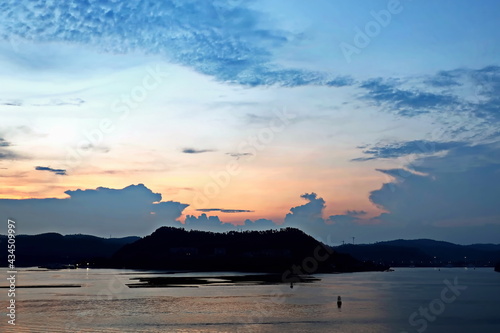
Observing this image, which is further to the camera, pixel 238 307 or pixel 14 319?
pixel 238 307

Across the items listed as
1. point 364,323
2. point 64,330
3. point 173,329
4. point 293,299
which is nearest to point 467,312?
point 364,323

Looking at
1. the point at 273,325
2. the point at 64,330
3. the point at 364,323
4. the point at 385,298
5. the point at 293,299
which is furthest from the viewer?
the point at 385,298

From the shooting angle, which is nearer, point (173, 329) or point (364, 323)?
point (173, 329)

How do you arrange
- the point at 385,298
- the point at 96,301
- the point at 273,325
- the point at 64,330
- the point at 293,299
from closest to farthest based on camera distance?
the point at 64,330 → the point at 273,325 → the point at 96,301 → the point at 293,299 → the point at 385,298

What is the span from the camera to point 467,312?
76125 mm

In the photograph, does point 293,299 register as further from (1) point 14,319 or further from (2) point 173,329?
(1) point 14,319

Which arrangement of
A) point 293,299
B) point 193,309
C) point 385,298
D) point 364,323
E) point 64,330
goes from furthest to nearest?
point 385,298 < point 293,299 < point 193,309 < point 364,323 < point 64,330

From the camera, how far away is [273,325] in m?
59.6

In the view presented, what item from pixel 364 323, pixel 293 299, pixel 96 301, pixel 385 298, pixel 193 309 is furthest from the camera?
pixel 385 298

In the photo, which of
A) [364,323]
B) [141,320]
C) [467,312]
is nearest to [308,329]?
[364,323]

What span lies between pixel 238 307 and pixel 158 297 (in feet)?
71.1

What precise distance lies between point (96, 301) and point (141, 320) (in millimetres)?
25550

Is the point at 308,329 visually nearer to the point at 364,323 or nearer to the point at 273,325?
the point at 273,325

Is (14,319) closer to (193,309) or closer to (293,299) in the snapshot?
(193,309)
